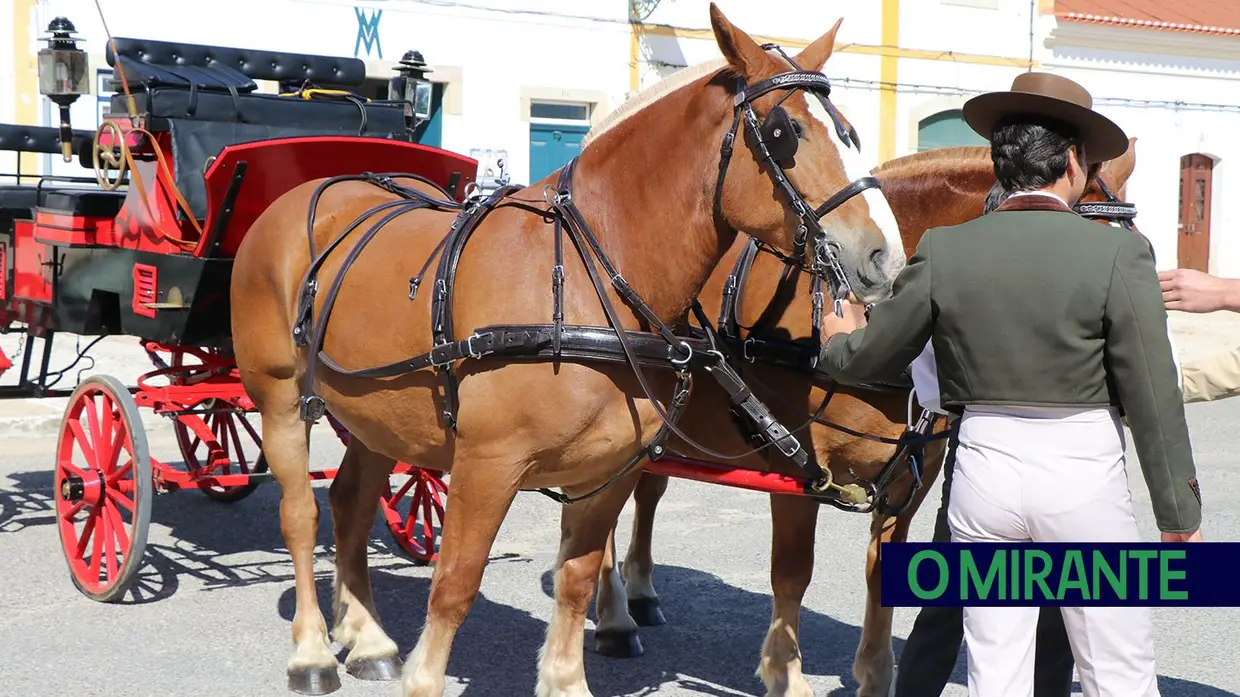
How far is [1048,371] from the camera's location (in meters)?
2.75

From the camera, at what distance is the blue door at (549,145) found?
16.1 m

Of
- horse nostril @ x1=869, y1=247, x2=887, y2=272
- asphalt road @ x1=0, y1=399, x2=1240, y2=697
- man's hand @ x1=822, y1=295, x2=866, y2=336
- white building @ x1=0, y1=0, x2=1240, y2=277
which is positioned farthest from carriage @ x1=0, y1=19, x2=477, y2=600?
white building @ x1=0, y1=0, x2=1240, y2=277

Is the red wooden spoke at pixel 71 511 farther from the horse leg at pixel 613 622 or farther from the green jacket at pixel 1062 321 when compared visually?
the green jacket at pixel 1062 321

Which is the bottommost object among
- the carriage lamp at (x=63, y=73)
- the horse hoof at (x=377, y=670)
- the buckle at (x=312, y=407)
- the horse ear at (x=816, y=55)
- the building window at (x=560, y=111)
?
the horse hoof at (x=377, y=670)

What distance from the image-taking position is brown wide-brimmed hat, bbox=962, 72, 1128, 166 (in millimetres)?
2797

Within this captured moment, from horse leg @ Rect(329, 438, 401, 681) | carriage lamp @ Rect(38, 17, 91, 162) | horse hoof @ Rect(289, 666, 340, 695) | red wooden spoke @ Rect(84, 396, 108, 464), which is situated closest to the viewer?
horse hoof @ Rect(289, 666, 340, 695)

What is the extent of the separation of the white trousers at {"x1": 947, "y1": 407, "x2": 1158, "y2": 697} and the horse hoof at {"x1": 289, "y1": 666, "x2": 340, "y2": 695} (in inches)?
98.9

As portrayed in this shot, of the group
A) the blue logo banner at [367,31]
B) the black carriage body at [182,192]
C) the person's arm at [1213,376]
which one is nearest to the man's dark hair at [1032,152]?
the person's arm at [1213,376]

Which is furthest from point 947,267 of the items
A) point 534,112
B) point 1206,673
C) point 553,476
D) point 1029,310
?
point 534,112

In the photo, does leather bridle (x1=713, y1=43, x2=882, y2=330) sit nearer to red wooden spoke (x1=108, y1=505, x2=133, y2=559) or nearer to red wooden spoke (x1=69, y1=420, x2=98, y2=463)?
red wooden spoke (x1=108, y1=505, x2=133, y2=559)

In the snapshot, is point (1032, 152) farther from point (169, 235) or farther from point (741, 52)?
point (169, 235)

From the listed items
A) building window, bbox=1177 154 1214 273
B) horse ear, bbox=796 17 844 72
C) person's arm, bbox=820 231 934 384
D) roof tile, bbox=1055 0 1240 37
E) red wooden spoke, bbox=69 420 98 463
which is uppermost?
roof tile, bbox=1055 0 1240 37

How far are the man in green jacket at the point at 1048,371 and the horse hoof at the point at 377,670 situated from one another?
2503 mm

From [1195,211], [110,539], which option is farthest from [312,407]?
[1195,211]
